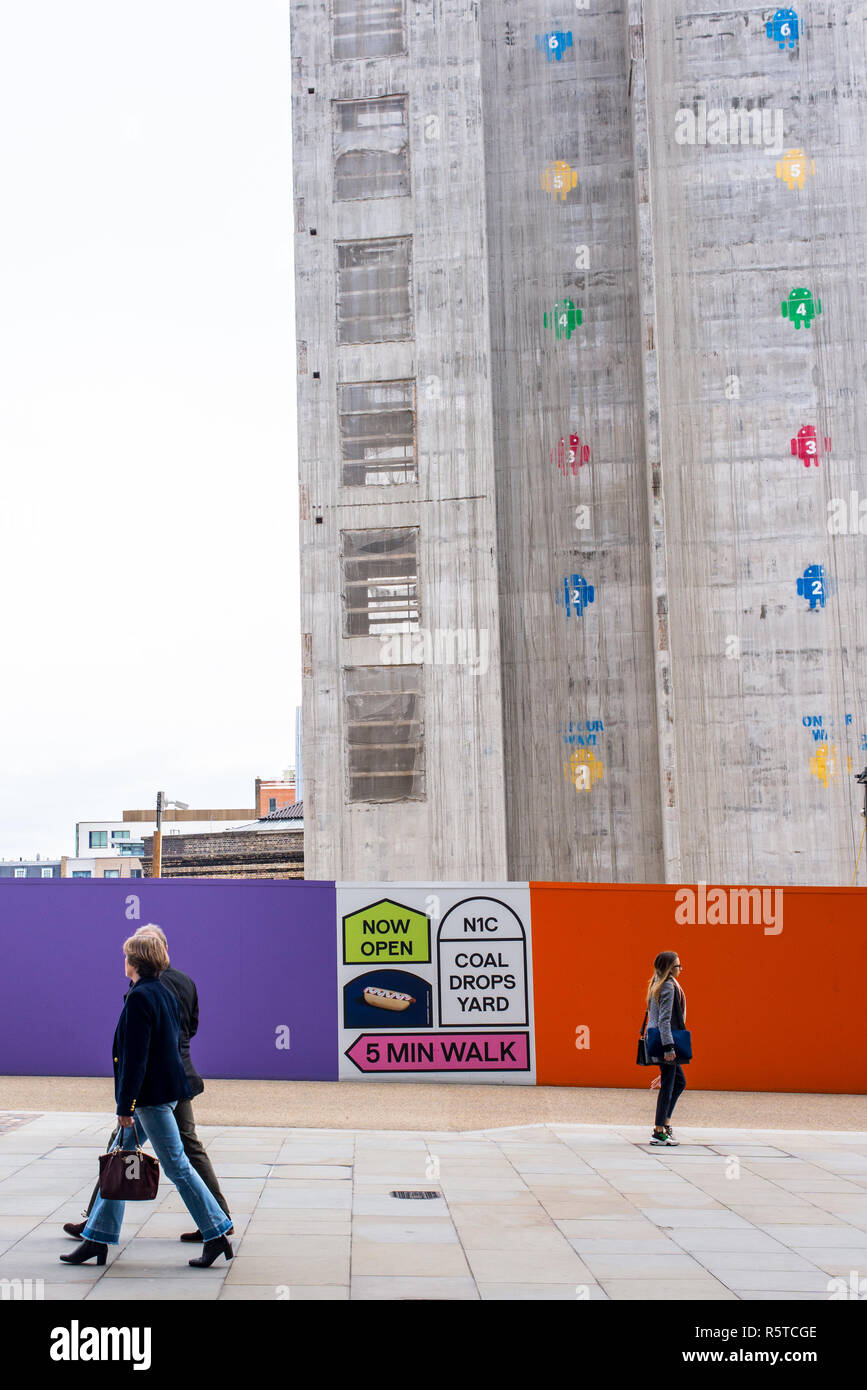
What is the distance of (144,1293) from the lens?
6094 mm

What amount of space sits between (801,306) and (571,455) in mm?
6007

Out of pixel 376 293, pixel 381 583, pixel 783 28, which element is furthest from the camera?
pixel 783 28

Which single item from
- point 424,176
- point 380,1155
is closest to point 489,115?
point 424,176

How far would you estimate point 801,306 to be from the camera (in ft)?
88.3

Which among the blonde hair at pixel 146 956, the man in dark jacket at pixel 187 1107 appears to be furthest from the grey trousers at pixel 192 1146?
the blonde hair at pixel 146 956

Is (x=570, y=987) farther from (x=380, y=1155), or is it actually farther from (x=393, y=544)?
(x=393, y=544)

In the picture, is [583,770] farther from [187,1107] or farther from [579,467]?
[187,1107]

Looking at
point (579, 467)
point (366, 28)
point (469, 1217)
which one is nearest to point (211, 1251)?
point (469, 1217)

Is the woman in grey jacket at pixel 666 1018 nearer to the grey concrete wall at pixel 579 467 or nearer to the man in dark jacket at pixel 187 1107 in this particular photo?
the man in dark jacket at pixel 187 1107

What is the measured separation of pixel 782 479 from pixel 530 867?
10.2 m

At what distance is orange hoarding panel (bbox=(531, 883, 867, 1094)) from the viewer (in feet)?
49.2

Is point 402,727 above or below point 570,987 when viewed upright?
above

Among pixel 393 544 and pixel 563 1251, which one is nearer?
pixel 563 1251
